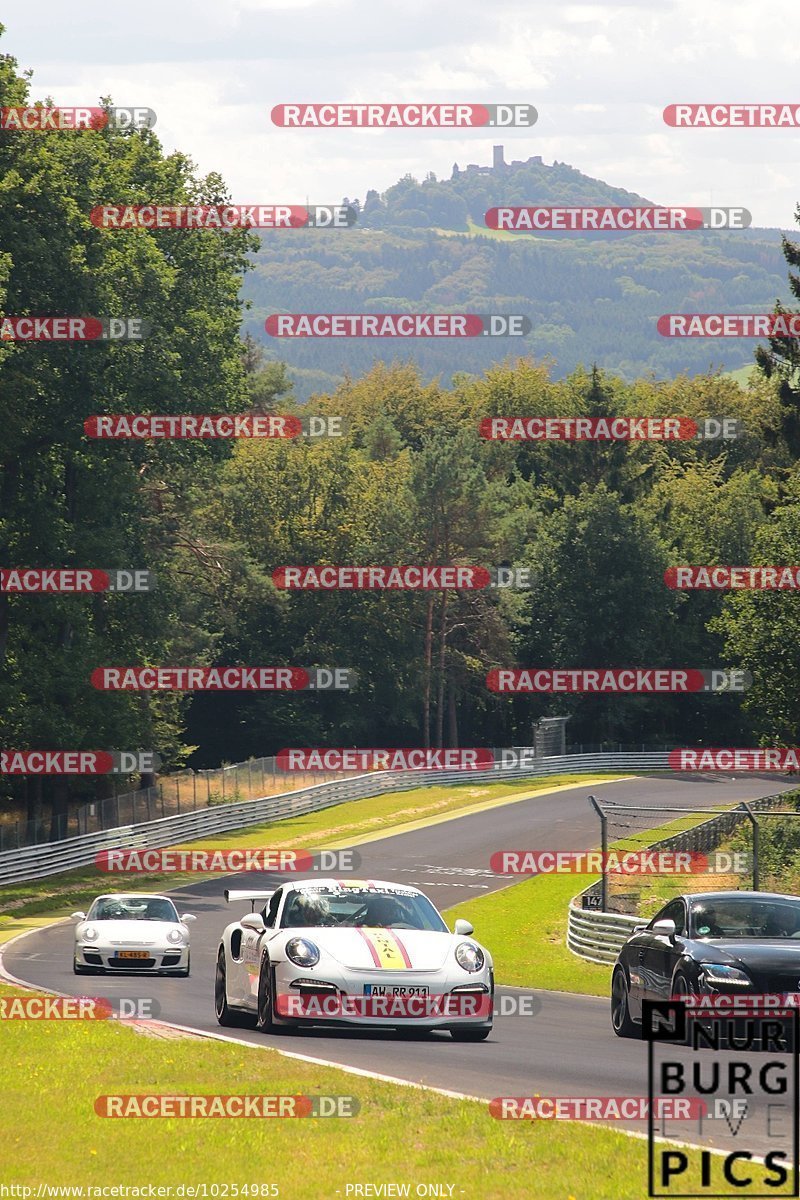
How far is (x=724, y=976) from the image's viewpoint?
51.1 ft

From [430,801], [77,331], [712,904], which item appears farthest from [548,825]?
[712,904]

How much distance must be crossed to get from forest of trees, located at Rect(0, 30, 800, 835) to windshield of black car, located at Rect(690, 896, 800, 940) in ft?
97.6

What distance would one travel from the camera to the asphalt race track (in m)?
13.3

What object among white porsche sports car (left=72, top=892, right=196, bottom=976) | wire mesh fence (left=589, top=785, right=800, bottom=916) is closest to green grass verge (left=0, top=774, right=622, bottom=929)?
wire mesh fence (left=589, top=785, right=800, bottom=916)

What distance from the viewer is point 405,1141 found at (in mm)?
10469

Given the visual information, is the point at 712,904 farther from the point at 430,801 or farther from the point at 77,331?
the point at 430,801

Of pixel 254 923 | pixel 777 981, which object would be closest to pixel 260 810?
pixel 254 923

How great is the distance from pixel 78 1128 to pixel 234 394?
44839mm

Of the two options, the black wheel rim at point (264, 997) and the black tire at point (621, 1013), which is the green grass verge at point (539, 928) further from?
the black wheel rim at point (264, 997)

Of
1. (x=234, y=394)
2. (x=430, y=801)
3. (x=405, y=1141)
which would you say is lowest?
(x=430, y=801)

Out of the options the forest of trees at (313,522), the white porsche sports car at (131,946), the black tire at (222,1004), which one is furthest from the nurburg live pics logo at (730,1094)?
the forest of trees at (313,522)

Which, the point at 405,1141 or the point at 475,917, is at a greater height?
the point at 405,1141

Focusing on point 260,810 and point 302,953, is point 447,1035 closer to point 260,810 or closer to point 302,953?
point 302,953

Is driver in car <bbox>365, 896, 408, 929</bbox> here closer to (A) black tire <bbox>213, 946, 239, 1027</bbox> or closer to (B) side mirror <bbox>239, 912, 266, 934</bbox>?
(B) side mirror <bbox>239, 912, 266, 934</bbox>
